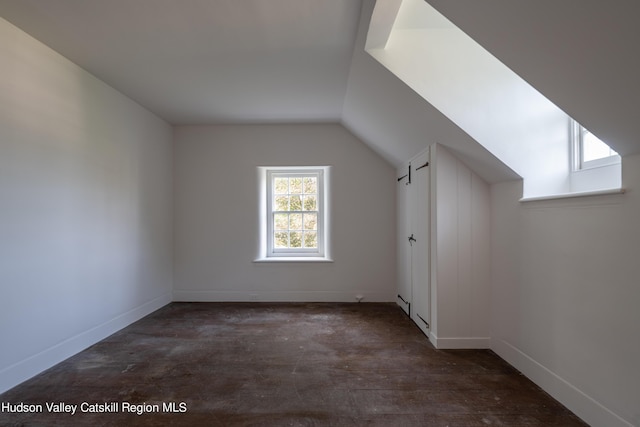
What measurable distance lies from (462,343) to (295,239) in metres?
2.61

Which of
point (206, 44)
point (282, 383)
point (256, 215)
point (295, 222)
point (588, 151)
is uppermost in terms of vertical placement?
point (206, 44)

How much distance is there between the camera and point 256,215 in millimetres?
4367

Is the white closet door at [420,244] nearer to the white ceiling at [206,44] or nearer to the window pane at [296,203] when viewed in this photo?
the white ceiling at [206,44]

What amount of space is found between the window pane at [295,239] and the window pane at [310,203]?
39cm

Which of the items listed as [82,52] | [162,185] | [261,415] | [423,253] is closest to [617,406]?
[423,253]

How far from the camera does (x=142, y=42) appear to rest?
2.31 meters

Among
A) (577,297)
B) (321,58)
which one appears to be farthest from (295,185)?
(577,297)

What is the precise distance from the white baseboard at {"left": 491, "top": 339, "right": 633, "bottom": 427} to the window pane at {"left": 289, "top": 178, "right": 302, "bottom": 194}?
10.3 feet

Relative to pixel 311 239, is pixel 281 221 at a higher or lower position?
higher

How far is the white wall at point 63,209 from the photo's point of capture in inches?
85.0

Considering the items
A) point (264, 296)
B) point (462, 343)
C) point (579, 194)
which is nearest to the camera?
point (579, 194)

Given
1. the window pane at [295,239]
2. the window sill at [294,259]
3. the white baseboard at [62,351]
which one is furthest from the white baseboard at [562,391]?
the white baseboard at [62,351]

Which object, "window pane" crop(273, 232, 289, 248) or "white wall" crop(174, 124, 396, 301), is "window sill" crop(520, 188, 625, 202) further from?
"window pane" crop(273, 232, 289, 248)

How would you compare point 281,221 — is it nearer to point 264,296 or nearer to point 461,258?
point 264,296
